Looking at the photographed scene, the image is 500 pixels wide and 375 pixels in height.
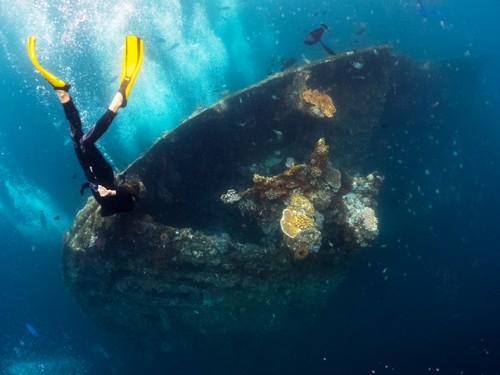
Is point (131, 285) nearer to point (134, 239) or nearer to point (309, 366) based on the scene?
point (134, 239)

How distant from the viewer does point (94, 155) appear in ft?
17.7

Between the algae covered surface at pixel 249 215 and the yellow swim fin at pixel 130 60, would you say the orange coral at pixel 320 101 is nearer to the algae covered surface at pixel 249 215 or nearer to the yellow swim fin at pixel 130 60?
the algae covered surface at pixel 249 215

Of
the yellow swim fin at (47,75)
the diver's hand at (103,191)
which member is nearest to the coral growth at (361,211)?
the diver's hand at (103,191)

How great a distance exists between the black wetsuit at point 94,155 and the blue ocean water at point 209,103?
4855mm

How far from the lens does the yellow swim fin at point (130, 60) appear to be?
17.6 feet

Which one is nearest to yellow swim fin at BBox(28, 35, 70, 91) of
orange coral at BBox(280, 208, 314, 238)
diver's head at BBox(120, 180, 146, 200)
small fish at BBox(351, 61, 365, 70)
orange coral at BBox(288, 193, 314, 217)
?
diver's head at BBox(120, 180, 146, 200)

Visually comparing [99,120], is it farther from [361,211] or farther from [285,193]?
[361,211]

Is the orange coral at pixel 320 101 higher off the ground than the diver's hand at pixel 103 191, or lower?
higher

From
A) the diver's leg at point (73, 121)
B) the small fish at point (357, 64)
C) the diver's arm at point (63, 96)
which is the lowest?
the diver's leg at point (73, 121)

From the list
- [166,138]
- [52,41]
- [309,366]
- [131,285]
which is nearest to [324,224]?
[166,138]

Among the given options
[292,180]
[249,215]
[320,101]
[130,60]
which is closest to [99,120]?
[130,60]

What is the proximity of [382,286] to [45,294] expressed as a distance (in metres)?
18.5

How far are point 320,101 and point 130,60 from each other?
4.12 meters

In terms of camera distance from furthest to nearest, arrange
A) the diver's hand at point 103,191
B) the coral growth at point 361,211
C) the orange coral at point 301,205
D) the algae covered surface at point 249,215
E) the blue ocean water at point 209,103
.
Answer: the blue ocean water at point 209,103 → the algae covered surface at point 249,215 → the coral growth at point 361,211 → the orange coral at point 301,205 → the diver's hand at point 103,191
